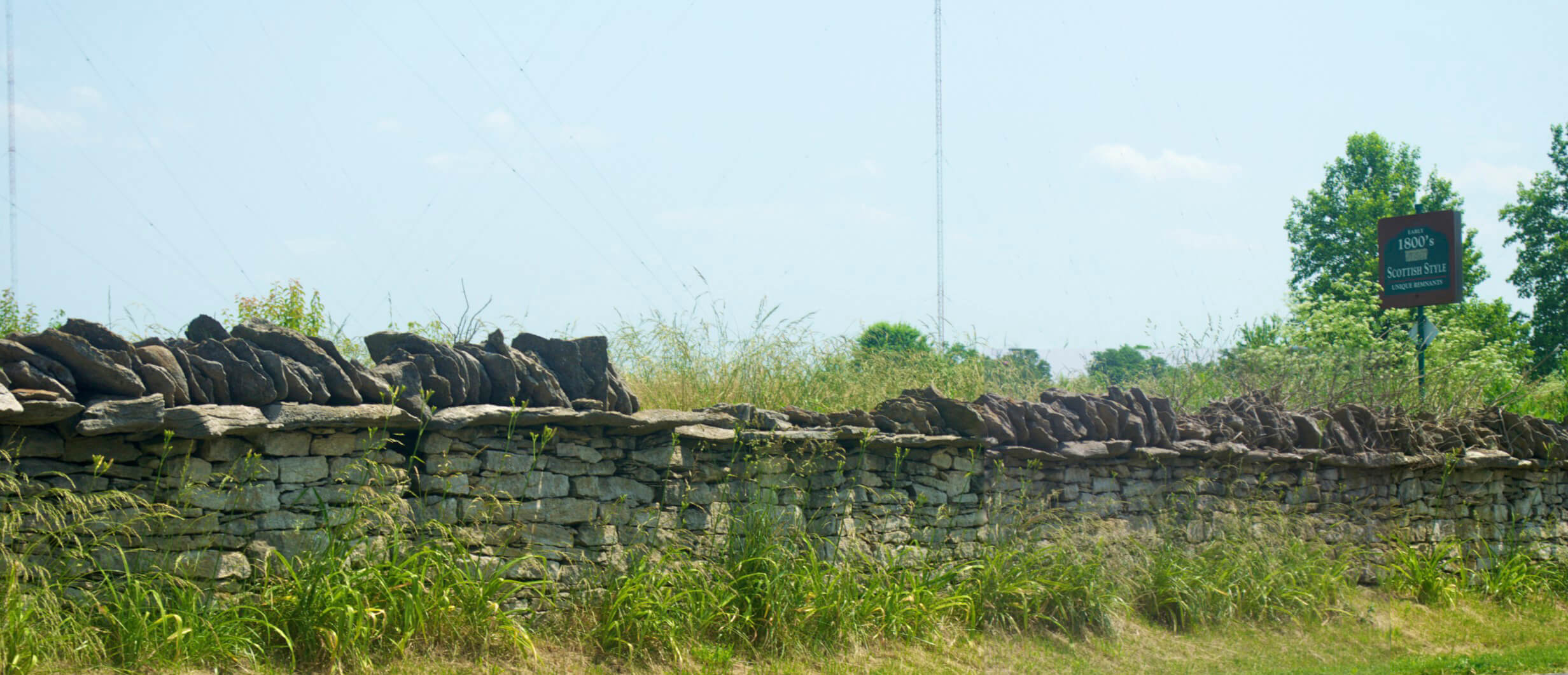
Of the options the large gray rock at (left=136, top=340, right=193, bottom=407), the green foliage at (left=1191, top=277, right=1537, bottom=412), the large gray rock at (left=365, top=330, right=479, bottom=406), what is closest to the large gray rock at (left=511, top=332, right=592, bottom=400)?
the large gray rock at (left=365, top=330, right=479, bottom=406)

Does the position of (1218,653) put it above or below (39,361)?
below

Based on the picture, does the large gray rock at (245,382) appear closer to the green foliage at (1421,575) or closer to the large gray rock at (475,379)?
the large gray rock at (475,379)

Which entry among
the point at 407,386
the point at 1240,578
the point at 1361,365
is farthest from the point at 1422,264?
the point at 407,386

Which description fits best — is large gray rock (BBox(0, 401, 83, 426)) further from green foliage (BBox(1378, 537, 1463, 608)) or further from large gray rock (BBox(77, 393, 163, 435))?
green foliage (BBox(1378, 537, 1463, 608))

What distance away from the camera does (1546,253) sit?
28.0 meters

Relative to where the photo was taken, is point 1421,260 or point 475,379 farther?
point 1421,260

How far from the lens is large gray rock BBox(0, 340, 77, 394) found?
4383mm

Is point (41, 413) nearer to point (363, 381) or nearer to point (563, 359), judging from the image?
point (363, 381)

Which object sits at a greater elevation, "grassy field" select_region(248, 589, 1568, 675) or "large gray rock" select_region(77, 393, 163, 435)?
"large gray rock" select_region(77, 393, 163, 435)

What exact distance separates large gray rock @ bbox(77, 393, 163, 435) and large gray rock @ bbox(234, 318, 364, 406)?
0.80 meters

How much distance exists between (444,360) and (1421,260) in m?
12.6

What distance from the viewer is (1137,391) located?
28.4ft

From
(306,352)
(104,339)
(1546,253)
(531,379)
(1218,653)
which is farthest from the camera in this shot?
(1546,253)

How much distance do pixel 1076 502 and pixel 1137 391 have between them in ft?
4.03
